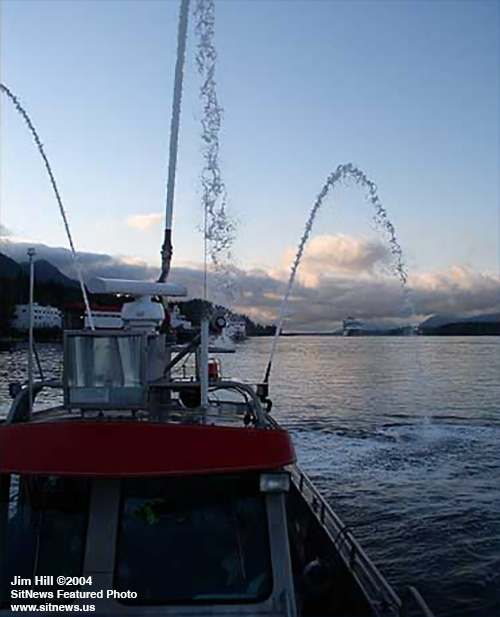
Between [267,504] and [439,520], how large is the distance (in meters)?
13.8

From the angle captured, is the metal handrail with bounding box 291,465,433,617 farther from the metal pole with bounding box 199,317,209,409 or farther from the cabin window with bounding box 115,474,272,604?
the metal pole with bounding box 199,317,209,409

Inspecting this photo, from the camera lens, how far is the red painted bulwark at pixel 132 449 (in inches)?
236

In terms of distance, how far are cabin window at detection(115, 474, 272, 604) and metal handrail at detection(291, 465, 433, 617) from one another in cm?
161

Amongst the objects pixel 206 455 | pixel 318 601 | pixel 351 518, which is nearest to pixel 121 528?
pixel 206 455

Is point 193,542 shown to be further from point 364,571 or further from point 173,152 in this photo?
point 173,152

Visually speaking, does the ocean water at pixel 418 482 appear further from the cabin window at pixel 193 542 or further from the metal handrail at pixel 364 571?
the cabin window at pixel 193 542

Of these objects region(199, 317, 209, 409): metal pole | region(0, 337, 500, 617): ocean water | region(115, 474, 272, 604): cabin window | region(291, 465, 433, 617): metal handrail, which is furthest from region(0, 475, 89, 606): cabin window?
region(0, 337, 500, 617): ocean water

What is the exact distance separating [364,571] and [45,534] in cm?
391

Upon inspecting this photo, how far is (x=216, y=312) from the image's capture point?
24.3 feet

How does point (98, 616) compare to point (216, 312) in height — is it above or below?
below

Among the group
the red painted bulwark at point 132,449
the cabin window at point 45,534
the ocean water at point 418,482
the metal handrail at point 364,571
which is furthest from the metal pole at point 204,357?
the ocean water at point 418,482

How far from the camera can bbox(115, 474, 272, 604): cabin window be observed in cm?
607

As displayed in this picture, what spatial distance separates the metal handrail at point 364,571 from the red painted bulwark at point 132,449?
6.67ft

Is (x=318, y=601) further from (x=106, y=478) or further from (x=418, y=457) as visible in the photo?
(x=418, y=457)
